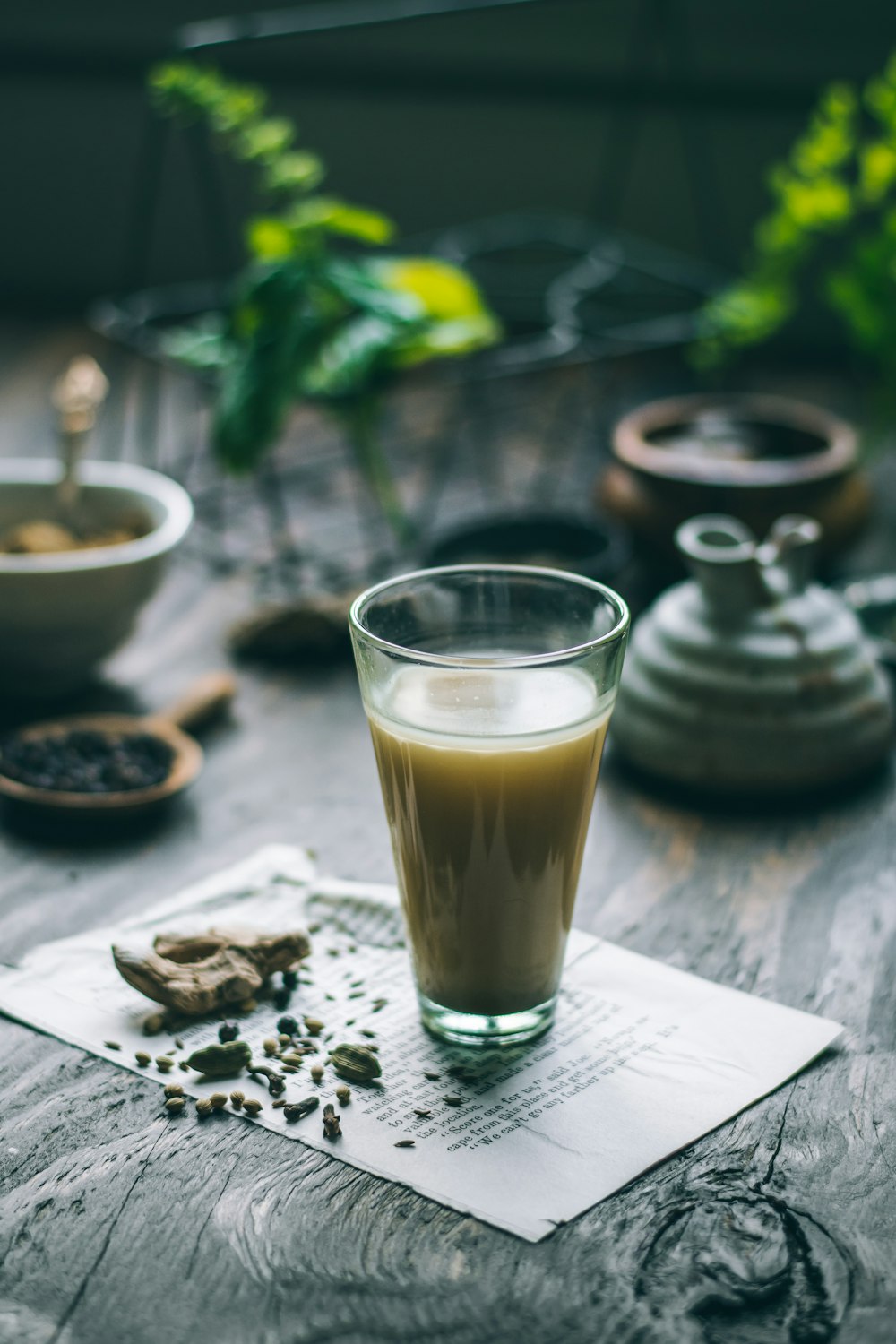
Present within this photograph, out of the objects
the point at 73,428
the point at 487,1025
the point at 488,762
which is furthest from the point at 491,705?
the point at 73,428

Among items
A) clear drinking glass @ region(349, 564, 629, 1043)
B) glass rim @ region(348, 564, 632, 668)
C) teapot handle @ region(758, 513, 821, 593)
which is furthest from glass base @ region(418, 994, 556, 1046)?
teapot handle @ region(758, 513, 821, 593)

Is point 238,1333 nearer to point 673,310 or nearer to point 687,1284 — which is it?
point 687,1284

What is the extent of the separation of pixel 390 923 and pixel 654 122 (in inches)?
90.8

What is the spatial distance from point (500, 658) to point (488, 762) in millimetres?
70

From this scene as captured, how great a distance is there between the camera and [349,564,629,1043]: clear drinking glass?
75 centimetres

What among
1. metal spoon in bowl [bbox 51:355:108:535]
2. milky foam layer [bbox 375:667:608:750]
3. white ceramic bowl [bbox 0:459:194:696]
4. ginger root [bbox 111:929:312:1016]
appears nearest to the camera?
milky foam layer [bbox 375:667:608:750]

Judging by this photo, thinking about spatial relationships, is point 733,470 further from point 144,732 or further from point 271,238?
point 144,732

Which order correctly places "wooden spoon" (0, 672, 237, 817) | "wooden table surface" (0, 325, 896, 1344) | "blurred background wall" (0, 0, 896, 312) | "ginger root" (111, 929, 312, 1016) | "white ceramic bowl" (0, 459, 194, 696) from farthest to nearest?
"blurred background wall" (0, 0, 896, 312) → "white ceramic bowl" (0, 459, 194, 696) → "wooden spoon" (0, 672, 237, 817) → "ginger root" (111, 929, 312, 1016) → "wooden table surface" (0, 325, 896, 1344)

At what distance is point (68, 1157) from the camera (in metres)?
0.74

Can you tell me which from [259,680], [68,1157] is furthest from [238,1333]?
[259,680]

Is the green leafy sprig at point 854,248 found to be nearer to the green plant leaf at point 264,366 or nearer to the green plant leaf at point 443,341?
the green plant leaf at point 443,341

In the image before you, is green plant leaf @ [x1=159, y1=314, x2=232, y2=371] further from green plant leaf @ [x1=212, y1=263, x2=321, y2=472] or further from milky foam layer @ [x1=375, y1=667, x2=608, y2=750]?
milky foam layer @ [x1=375, y1=667, x2=608, y2=750]

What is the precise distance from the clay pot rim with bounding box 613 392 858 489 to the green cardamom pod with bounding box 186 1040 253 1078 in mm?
874

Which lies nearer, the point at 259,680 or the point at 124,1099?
the point at 124,1099
